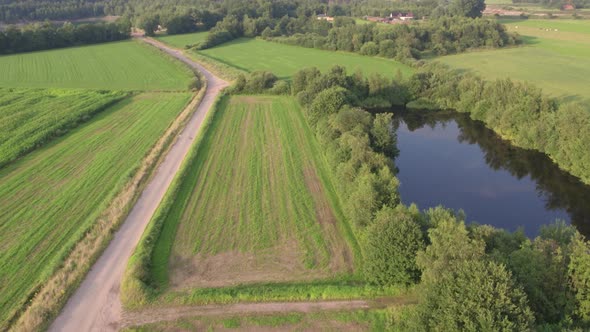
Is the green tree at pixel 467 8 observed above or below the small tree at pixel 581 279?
above

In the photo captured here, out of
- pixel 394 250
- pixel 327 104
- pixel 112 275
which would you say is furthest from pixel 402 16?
pixel 112 275

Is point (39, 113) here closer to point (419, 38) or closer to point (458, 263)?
point (458, 263)

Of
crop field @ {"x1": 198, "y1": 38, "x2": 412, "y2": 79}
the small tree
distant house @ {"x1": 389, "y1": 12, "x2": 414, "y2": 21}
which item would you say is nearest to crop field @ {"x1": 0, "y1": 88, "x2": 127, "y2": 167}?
crop field @ {"x1": 198, "y1": 38, "x2": 412, "y2": 79}

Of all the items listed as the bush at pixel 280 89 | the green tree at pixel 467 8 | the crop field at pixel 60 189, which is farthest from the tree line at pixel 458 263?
the green tree at pixel 467 8

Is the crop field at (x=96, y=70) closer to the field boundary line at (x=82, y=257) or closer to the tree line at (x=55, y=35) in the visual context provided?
the tree line at (x=55, y=35)

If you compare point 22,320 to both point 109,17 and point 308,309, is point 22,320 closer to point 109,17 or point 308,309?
point 308,309

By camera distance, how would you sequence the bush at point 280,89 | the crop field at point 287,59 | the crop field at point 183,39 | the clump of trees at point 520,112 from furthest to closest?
the crop field at point 183,39 < the crop field at point 287,59 < the bush at point 280,89 < the clump of trees at point 520,112
